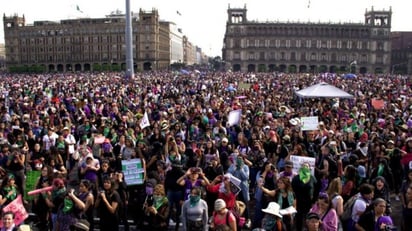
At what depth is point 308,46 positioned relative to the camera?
369ft

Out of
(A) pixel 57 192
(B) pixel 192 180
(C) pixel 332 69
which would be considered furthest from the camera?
(C) pixel 332 69

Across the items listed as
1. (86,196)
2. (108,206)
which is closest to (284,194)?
(108,206)

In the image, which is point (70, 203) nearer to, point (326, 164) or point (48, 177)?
point (48, 177)

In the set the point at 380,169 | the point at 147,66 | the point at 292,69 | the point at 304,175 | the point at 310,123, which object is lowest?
the point at 380,169

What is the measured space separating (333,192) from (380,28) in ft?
379

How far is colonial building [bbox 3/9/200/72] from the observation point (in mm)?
117125

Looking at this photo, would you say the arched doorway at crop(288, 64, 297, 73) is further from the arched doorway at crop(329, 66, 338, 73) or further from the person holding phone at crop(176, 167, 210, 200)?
the person holding phone at crop(176, 167, 210, 200)

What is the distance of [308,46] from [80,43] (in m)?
57.5

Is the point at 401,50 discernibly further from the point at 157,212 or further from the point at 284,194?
the point at 157,212

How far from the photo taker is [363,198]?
635 cm

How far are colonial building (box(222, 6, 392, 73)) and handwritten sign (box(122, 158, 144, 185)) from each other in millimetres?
104614

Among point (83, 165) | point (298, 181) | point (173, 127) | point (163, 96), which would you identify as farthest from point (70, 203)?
point (163, 96)

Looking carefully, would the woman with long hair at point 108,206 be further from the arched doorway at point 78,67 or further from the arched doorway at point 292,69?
the arched doorway at point 78,67

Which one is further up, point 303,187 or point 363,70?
point 363,70
